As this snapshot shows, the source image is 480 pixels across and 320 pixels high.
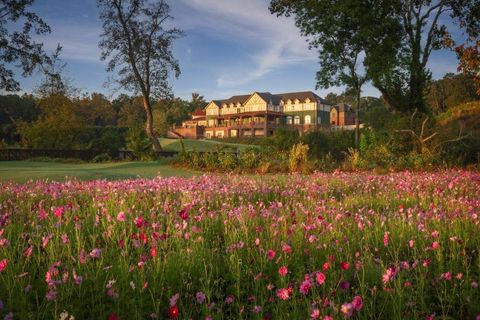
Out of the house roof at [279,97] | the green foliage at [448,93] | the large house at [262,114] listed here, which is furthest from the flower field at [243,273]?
the house roof at [279,97]

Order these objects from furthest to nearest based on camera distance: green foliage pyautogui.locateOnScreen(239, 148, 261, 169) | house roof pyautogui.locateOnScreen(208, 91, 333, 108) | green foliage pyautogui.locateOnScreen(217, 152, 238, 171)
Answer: house roof pyautogui.locateOnScreen(208, 91, 333, 108)
green foliage pyautogui.locateOnScreen(217, 152, 238, 171)
green foliage pyautogui.locateOnScreen(239, 148, 261, 169)

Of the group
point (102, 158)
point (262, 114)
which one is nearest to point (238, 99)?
point (262, 114)

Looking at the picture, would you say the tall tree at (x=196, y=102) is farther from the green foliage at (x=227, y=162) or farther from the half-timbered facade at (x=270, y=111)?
the green foliage at (x=227, y=162)

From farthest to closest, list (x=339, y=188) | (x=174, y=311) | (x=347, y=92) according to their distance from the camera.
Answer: (x=347, y=92) < (x=339, y=188) < (x=174, y=311)

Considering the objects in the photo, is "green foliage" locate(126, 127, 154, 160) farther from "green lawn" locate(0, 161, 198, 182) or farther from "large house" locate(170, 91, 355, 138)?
"large house" locate(170, 91, 355, 138)

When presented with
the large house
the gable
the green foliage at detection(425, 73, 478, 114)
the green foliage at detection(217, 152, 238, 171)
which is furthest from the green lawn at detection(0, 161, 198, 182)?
the green foliage at detection(425, 73, 478, 114)

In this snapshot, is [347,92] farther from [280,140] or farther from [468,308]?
[468,308]

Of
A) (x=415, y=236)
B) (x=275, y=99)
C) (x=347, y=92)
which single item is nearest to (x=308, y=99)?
(x=275, y=99)

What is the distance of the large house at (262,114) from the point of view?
233 feet

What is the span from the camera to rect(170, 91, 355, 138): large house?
7100cm

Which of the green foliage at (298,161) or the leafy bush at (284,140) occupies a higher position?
the leafy bush at (284,140)

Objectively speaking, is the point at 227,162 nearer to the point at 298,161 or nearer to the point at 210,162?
the point at 210,162

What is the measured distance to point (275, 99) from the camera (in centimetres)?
7962

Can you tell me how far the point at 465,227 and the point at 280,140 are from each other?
1839 cm
